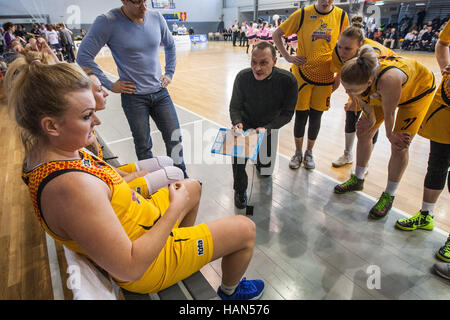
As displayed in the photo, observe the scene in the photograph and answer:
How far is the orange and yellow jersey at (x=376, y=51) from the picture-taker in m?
1.82

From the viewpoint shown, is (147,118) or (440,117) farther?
(147,118)

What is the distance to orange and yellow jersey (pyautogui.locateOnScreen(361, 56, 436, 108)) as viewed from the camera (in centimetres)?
168

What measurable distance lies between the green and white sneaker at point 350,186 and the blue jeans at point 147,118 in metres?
1.50

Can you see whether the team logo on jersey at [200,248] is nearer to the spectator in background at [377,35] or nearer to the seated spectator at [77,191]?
the seated spectator at [77,191]

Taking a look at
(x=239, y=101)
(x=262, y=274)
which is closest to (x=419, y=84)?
(x=239, y=101)

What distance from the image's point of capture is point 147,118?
214cm

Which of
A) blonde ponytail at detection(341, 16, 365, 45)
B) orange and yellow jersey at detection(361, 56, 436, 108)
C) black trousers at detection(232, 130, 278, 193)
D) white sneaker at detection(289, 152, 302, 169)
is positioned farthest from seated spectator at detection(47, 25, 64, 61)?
orange and yellow jersey at detection(361, 56, 436, 108)

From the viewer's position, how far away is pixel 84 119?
32.6 inches

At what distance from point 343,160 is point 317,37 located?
1350mm

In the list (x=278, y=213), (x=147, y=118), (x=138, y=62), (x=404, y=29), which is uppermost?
(x=404, y=29)

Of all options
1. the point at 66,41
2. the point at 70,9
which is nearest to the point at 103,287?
the point at 66,41

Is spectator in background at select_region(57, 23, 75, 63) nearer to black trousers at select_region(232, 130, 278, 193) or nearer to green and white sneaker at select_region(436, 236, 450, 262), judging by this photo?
black trousers at select_region(232, 130, 278, 193)

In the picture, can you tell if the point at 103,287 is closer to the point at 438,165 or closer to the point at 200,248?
the point at 200,248

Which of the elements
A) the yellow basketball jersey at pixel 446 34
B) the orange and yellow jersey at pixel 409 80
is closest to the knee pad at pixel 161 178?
the orange and yellow jersey at pixel 409 80
